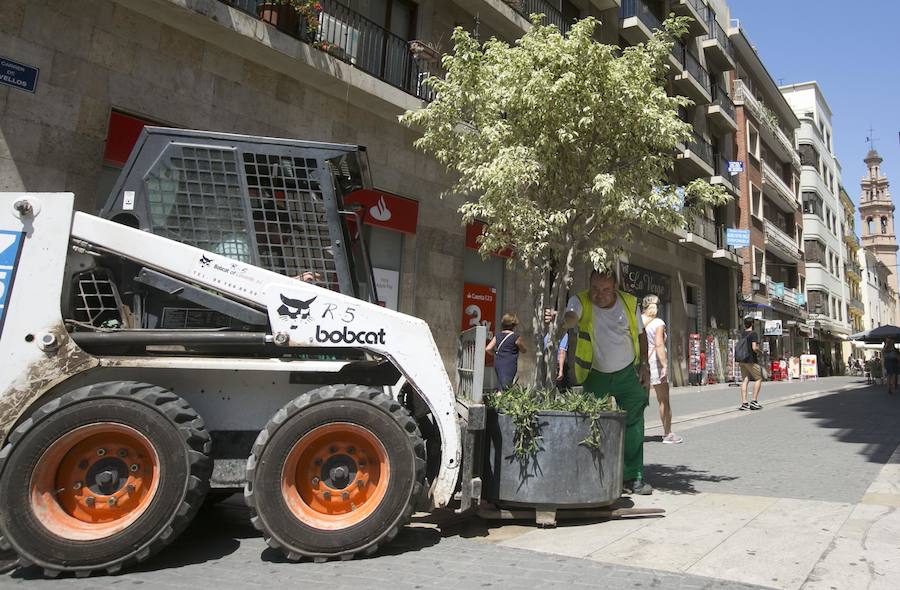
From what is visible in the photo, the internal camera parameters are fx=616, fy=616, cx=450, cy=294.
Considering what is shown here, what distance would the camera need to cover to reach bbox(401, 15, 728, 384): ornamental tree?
195 inches

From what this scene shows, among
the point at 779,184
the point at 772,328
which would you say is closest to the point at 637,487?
the point at 772,328

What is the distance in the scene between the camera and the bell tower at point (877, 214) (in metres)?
83.2

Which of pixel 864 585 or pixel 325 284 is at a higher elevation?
pixel 325 284

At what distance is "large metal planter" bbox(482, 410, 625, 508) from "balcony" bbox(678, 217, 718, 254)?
69.1 feet

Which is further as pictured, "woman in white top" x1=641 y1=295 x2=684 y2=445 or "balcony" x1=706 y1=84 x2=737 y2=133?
"balcony" x1=706 y1=84 x2=737 y2=133

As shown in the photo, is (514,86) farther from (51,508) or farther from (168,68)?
(168,68)

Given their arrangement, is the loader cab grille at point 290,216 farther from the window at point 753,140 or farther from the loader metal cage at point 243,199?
the window at point 753,140

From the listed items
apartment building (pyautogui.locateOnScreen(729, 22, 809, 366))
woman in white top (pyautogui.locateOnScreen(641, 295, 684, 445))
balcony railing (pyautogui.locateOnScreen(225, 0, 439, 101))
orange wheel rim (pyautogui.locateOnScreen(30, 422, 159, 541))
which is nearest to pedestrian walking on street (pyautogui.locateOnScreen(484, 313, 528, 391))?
woman in white top (pyautogui.locateOnScreen(641, 295, 684, 445))

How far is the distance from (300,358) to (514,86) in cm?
297

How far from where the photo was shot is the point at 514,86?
5.17m

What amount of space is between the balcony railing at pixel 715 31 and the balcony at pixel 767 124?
2.47 meters

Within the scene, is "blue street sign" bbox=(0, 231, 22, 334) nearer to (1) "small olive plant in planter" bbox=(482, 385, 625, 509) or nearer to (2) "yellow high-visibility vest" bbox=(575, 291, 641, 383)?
(1) "small olive plant in planter" bbox=(482, 385, 625, 509)

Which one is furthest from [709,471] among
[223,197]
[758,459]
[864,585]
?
[223,197]

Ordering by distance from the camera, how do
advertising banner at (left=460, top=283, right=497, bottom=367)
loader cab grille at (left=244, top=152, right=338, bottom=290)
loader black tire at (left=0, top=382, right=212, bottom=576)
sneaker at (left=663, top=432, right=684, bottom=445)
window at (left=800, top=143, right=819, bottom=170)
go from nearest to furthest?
loader black tire at (left=0, top=382, right=212, bottom=576), loader cab grille at (left=244, top=152, right=338, bottom=290), sneaker at (left=663, top=432, right=684, bottom=445), advertising banner at (left=460, top=283, right=497, bottom=367), window at (left=800, top=143, right=819, bottom=170)
